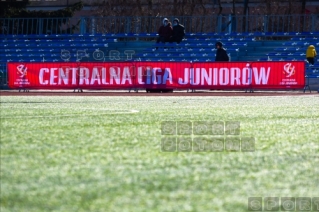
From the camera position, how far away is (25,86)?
93.5 ft

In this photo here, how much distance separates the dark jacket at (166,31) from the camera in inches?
1396

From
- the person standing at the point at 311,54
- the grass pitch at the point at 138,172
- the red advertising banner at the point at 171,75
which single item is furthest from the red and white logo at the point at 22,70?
the grass pitch at the point at 138,172

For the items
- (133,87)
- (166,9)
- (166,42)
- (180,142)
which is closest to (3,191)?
(180,142)

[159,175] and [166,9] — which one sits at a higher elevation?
[166,9]

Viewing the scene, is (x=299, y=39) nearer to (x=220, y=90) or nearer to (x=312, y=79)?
(x=312, y=79)

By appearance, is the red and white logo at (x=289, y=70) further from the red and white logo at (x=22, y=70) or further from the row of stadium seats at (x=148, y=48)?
the red and white logo at (x=22, y=70)

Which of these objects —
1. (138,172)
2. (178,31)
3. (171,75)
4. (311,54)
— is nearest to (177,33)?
(178,31)

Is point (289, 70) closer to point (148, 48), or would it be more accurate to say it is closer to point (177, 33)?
point (177, 33)

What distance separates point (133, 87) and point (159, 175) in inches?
906

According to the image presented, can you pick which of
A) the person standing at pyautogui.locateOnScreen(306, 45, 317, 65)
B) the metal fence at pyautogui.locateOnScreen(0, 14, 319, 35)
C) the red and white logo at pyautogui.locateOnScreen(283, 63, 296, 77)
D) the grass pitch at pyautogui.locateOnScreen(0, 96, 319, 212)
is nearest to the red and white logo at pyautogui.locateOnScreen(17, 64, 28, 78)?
the red and white logo at pyautogui.locateOnScreen(283, 63, 296, 77)

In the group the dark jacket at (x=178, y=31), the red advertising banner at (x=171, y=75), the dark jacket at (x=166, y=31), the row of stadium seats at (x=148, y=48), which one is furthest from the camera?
the row of stadium seats at (x=148, y=48)

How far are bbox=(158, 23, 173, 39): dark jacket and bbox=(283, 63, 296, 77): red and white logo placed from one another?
892 centimetres

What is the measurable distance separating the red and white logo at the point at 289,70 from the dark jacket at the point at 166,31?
351 inches

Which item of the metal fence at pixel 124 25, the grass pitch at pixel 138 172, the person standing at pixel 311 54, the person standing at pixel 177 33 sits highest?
the metal fence at pixel 124 25
